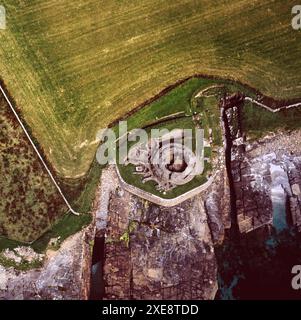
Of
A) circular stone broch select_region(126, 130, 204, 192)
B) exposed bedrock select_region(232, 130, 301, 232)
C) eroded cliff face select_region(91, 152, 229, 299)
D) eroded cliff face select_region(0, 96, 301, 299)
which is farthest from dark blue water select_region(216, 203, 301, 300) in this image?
circular stone broch select_region(126, 130, 204, 192)

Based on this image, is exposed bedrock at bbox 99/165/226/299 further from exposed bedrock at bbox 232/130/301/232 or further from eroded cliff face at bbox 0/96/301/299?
exposed bedrock at bbox 232/130/301/232

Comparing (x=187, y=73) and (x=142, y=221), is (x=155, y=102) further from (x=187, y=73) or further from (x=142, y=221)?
(x=142, y=221)

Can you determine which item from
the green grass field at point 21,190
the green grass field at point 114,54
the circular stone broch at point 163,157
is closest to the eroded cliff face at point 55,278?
the green grass field at point 21,190

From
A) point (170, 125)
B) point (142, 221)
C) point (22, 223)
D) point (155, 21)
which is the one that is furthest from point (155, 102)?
point (22, 223)

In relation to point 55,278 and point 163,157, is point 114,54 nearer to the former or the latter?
point 163,157

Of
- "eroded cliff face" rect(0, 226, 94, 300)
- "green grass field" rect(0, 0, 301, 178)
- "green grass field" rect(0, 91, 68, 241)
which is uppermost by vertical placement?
"green grass field" rect(0, 0, 301, 178)

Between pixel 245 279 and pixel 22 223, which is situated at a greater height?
pixel 22 223

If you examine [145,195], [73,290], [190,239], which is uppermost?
[145,195]

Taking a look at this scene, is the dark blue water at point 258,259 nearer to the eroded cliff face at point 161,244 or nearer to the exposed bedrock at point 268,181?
the exposed bedrock at point 268,181
